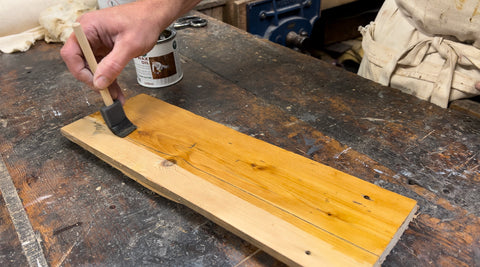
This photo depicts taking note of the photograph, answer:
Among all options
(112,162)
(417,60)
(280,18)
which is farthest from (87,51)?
(280,18)

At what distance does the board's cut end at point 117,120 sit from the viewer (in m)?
0.96

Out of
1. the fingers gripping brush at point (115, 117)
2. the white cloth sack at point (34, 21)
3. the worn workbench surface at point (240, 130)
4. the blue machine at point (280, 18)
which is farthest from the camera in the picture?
the blue machine at point (280, 18)

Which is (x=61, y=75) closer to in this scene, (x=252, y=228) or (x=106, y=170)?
(x=106, y=170)

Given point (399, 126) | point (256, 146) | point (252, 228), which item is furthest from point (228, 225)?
point (399, 126)

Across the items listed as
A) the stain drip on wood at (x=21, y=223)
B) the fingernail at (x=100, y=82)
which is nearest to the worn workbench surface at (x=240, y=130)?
the stain drip on wood at (x=21, y=223)

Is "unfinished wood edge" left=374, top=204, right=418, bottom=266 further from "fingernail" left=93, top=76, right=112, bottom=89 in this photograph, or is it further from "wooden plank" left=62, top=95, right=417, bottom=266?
"fingernail" left=93, top=76, right=112, bottom=89

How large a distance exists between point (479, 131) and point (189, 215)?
0.89 meters

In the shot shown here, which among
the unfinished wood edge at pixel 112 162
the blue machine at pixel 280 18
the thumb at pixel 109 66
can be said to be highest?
the thumb at pixel 109 66

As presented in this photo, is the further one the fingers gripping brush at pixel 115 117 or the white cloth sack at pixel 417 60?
the white cloth sack at pixel 417 60

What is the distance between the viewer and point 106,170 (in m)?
0.94

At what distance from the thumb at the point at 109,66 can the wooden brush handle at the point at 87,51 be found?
2cm

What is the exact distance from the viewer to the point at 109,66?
2.94 ft

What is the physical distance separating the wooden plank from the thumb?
0.53ft

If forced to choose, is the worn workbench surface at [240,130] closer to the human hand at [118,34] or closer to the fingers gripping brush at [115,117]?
the fingers gripping brush at [115,117]
